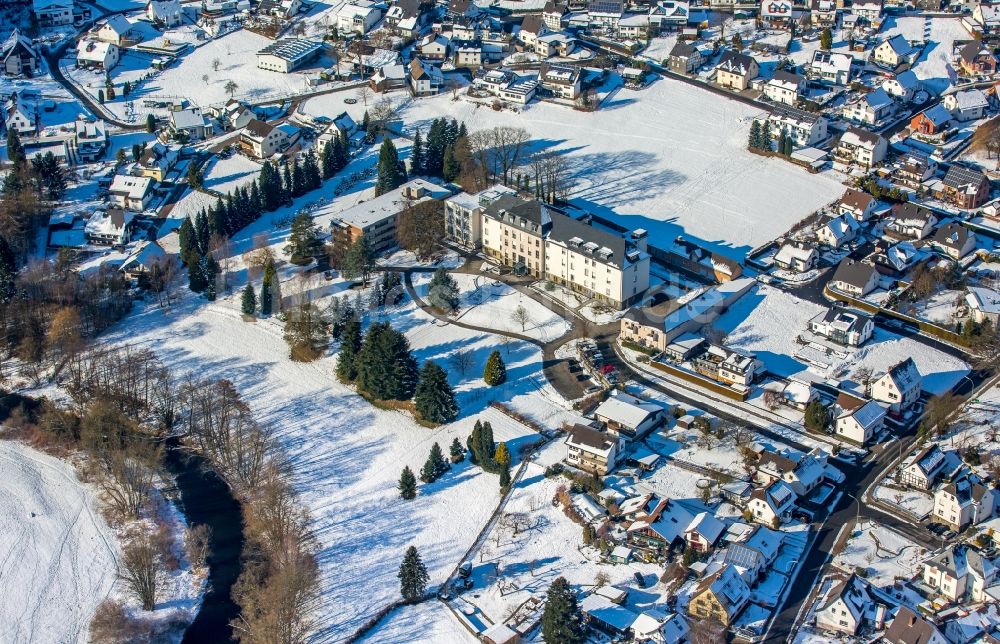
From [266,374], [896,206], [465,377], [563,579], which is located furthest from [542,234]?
[563,579]

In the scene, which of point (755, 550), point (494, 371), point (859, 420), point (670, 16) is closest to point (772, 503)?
point (755, 550)

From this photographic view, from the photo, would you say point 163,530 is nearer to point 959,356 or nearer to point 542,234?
point 542,234

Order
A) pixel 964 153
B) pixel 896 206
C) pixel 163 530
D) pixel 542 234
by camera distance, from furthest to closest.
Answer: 1. pixel 964 153
2. pixel 896 206
3. pixel 542 234
4. pixel 163 530

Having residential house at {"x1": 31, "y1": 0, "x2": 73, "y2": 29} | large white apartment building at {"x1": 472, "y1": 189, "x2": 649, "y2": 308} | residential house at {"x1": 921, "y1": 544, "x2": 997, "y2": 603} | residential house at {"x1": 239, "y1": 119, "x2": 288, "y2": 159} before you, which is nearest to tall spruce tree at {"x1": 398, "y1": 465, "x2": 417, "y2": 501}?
large white apartment building at {"x1": 472, "y1": 189, "x2": 649, "y2": 308}

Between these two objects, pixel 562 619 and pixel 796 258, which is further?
pixel 796 258

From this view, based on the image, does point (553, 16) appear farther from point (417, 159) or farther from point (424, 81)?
point (417, 159)

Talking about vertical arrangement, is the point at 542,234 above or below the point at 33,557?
above

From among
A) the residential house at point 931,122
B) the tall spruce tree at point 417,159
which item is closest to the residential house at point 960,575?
the residential house at point 931,122

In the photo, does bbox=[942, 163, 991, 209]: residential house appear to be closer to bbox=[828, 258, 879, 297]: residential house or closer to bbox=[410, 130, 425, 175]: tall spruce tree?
bbox=[828, 258, 879, 297]: residential house
